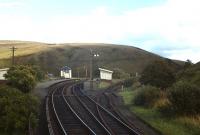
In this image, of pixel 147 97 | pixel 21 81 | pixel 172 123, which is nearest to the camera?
pixel 172 123

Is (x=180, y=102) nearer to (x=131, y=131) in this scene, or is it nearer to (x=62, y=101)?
(x=131, y=131)

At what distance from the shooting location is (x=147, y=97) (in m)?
42.8

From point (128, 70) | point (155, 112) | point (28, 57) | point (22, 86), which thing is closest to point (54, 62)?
point (28, 57)

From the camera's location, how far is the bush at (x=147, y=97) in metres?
42.2

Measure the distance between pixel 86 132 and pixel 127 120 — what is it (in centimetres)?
620

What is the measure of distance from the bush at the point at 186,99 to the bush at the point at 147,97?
8069 millimetres

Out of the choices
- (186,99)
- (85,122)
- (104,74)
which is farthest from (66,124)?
(104,74)

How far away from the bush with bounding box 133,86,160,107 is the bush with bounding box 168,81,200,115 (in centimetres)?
807

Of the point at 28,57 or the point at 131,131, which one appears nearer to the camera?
the point at 131,131

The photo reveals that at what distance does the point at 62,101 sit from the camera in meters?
48.5

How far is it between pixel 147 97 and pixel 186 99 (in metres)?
10.0

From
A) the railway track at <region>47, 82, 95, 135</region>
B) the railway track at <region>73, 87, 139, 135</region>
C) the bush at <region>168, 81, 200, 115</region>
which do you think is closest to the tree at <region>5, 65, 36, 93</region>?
the railway track at <region>47, 82, 95, 135</region>

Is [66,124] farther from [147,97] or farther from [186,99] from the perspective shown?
[147,97]

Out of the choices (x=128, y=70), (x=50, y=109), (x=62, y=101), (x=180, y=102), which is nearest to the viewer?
(x=180, y=102)
